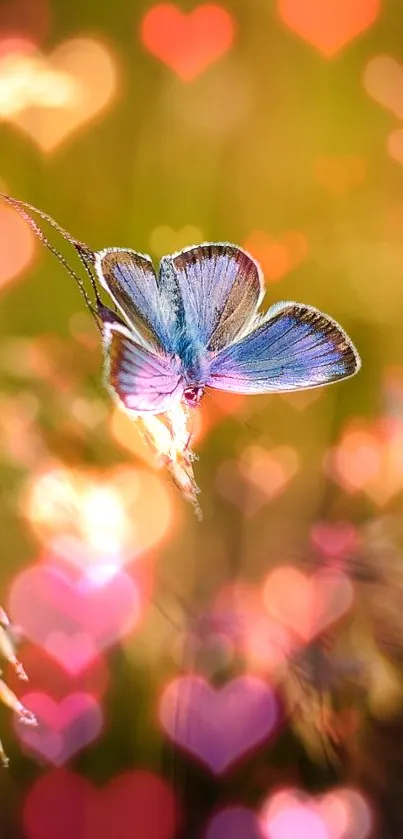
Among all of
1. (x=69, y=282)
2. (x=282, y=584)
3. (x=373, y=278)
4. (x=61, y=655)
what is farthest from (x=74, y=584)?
(x=373, y=278)

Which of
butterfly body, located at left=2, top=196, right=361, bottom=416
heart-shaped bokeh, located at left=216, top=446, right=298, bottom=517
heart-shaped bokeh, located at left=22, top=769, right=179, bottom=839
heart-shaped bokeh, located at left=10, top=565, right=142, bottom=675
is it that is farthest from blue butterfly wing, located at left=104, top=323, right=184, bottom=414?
heart-shaped bokeh, located at left=22, top=769, right=179, bottom=839

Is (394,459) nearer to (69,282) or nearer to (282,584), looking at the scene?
(282,584)

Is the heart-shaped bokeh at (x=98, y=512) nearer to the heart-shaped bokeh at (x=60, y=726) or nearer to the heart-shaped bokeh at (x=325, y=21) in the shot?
the heart-shaped bokeh at (x=60, y=726)

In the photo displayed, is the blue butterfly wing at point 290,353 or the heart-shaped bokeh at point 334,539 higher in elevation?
the blue butterfly wing at point 290,353

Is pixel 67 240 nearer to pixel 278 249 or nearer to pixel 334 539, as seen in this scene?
pixel 278 249

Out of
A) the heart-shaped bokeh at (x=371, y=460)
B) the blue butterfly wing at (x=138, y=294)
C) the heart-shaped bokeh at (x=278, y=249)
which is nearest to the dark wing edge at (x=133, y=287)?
the blue butterfly wing at (x=138, y=294)

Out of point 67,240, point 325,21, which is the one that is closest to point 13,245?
point 67,240
